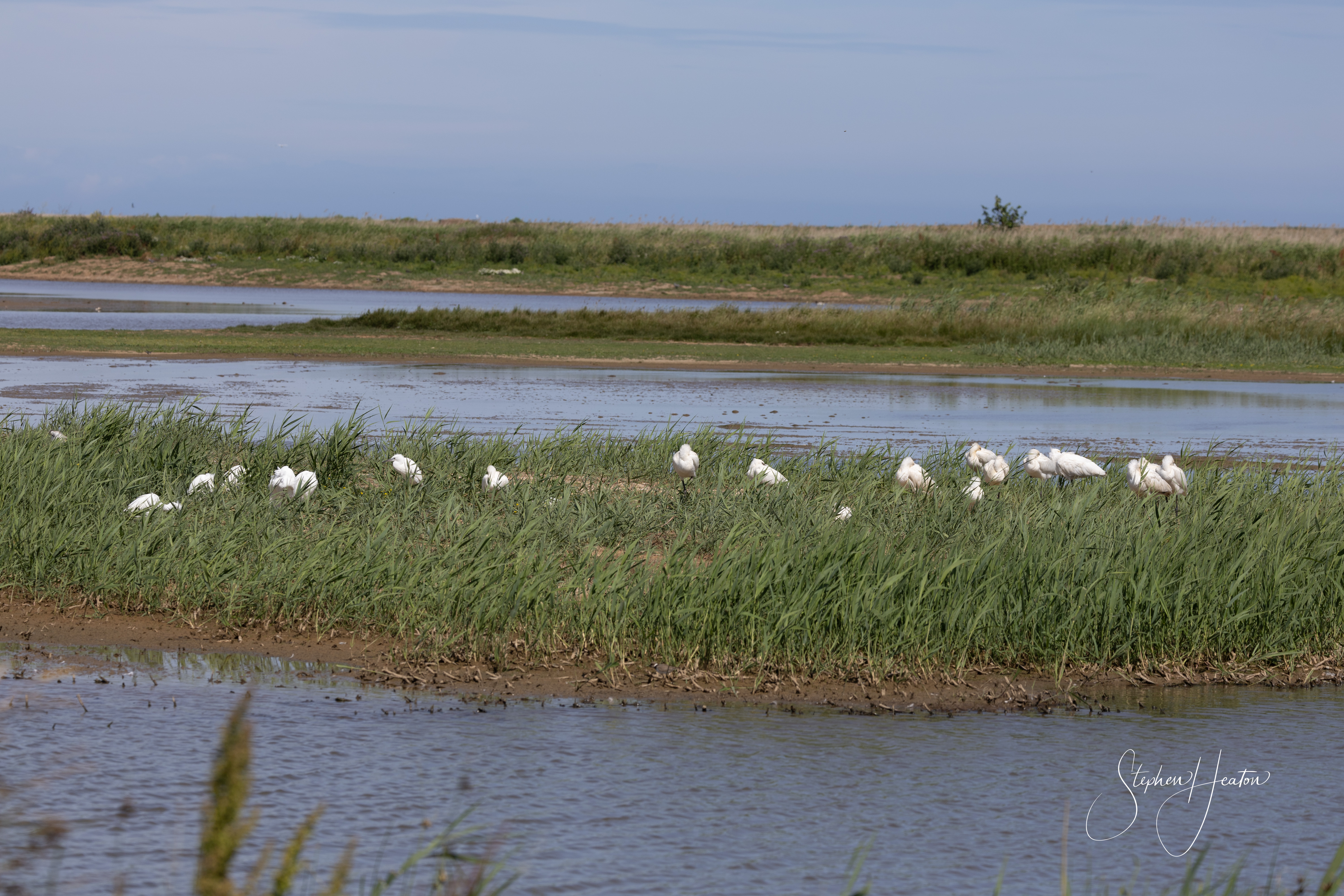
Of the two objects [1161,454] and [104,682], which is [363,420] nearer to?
[104,682]

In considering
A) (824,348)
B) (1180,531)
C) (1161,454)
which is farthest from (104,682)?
(824,348)

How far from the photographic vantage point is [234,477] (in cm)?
1173

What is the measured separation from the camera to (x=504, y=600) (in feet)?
28.6

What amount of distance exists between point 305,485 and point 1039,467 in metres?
6.68

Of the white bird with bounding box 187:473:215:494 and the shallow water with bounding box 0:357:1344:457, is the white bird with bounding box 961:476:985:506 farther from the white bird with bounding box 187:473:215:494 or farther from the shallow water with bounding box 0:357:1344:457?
the white bird with bounding box 187:473:215:494

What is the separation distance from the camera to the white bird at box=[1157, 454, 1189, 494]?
12344mm

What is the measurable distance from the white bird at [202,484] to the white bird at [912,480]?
227 inches

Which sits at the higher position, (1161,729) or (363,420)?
(363,420)

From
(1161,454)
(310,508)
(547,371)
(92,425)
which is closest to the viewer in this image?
(310,508)

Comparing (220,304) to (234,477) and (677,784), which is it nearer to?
(234,477)

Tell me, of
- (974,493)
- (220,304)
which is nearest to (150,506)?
(974,493)

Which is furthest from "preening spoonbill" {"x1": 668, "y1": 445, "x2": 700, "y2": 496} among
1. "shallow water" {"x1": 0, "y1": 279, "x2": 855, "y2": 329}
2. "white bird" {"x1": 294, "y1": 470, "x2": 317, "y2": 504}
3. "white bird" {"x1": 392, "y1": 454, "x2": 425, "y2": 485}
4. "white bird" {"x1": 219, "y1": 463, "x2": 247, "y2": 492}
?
"shallow water" {"x1": 0, "y1": 279, "x2": 855, "y2": 329}

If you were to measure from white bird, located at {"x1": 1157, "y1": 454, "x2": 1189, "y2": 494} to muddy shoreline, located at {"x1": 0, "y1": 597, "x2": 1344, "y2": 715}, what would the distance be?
3271 millimetres

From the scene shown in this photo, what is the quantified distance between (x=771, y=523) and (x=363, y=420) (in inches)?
205
